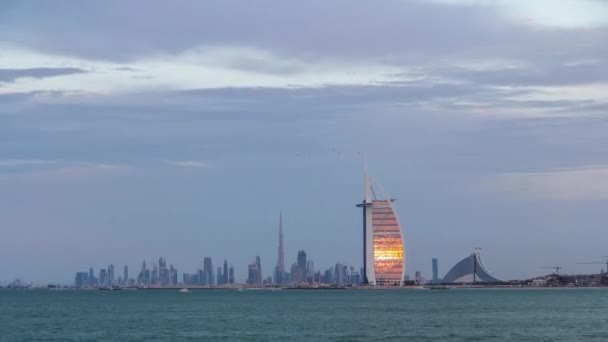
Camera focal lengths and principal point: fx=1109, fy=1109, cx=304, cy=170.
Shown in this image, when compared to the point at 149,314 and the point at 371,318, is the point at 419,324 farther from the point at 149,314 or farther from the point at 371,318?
the point at 149,314

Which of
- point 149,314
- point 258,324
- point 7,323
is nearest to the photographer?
point 258,324

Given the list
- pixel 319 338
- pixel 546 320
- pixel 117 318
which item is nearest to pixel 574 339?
pixel 319 338

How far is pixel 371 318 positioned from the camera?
119 m

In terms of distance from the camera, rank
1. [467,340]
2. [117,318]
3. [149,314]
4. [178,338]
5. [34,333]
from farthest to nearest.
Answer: [149,314] < [117,318] < [34,333] < [178,338] < [467,340]

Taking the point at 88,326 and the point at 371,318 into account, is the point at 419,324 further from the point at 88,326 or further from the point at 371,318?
the point at 88,326

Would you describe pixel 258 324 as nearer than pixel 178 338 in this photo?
No

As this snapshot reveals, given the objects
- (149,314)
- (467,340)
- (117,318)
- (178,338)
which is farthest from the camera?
(149,314)

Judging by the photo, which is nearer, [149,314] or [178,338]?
[178,338]

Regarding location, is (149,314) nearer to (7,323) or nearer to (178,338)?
(7,323)

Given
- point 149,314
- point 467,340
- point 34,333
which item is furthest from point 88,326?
point 467,340

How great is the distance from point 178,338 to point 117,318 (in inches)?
1488

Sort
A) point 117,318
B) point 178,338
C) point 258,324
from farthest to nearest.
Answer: point 117,318 → point 258,324 → point 178,338

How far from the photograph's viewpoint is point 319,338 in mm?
89250

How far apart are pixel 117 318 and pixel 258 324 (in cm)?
2382
